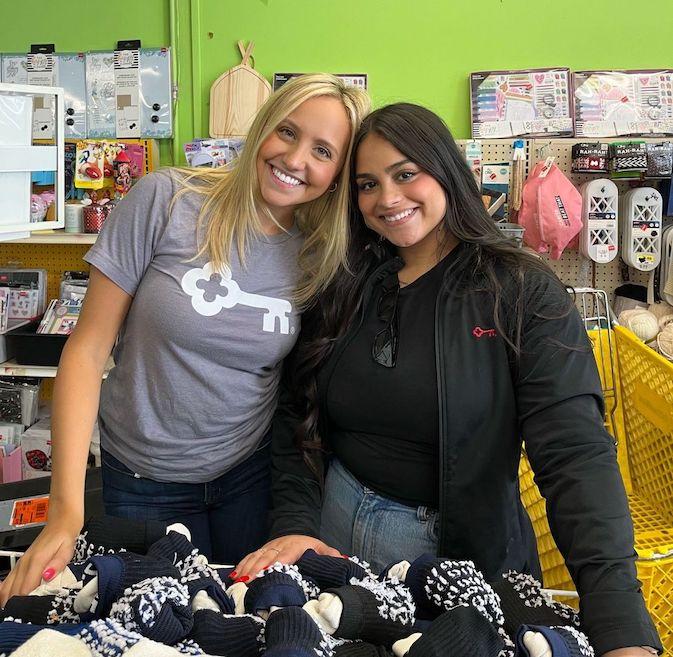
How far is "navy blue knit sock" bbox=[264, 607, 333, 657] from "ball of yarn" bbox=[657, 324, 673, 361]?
101 inches

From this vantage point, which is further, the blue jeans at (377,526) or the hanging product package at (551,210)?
the hanging product package at (551,210)

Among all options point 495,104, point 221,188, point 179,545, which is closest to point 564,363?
point 179,545

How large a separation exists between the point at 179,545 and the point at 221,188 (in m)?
0.85

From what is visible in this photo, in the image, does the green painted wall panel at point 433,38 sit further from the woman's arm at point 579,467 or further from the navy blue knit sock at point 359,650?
the navy blue knit sock at point 359,650

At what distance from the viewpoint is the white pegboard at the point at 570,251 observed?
129 inches

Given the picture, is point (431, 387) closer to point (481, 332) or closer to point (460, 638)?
point (481, 332)

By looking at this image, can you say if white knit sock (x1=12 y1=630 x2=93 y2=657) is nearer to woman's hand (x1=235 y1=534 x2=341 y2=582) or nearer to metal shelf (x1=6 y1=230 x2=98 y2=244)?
woman's hand (x1=235 y1=534 x2=341 y2=582)

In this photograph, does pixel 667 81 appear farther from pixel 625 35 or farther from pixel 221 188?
pixel 221 188

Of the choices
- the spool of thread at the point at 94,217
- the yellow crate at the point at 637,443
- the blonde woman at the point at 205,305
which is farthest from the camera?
the spool of thread at the point at 94,217

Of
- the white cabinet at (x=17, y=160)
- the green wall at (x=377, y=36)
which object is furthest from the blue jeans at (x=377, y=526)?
the green wall at (x=377, y=36)

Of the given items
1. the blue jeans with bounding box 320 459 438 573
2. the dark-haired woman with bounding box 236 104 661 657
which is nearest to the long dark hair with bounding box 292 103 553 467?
the dark-haired woman with bounding box 236 104 661 657

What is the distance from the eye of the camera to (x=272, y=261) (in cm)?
152

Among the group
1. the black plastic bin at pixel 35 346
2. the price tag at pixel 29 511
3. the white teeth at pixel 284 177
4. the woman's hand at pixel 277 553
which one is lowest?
the price tag at pixel 29 511

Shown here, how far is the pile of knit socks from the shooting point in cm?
71
